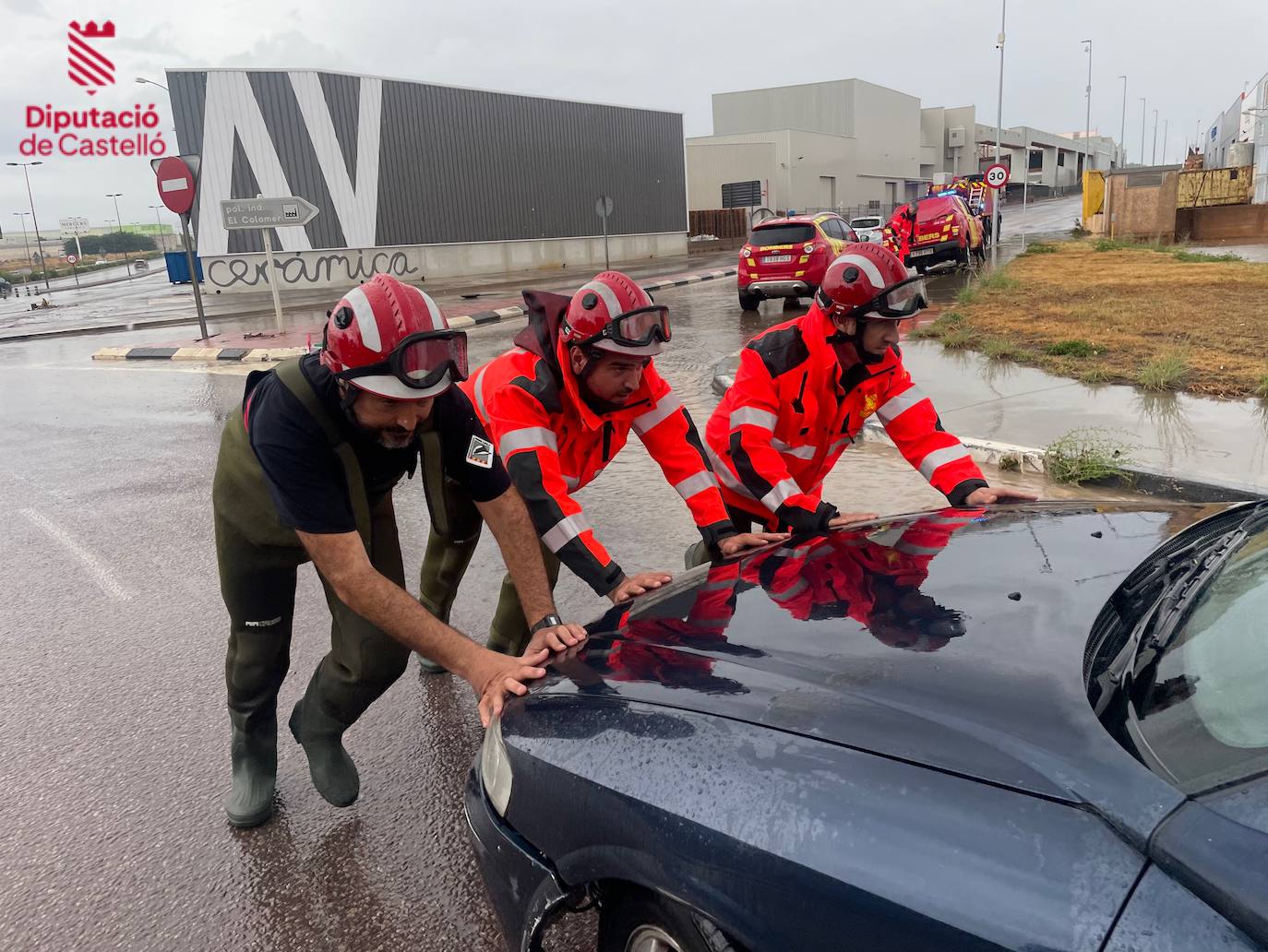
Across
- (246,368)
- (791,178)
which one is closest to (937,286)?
(246,368)

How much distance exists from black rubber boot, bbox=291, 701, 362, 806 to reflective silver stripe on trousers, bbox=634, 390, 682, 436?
55.8 inches

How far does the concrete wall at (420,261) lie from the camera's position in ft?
86.0

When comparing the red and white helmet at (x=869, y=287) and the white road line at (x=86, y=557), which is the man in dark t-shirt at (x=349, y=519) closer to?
the red and white helmet at (x=869, y=287)

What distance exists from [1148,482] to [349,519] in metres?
4.79

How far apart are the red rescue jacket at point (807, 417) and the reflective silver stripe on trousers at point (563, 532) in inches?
29.9

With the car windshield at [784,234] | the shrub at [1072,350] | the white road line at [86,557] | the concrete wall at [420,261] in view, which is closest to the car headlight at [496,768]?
the white road line at [86,557]

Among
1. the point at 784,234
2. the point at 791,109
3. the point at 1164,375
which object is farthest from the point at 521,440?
the point at 791,109

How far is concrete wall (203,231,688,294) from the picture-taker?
26.2 metres

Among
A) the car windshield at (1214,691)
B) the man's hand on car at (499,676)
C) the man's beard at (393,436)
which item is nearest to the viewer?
the car windshield at (1214,691)

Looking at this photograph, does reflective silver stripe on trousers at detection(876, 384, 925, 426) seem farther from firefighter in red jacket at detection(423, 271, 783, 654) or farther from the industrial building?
the industrial building

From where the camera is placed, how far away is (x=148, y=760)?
3.24m

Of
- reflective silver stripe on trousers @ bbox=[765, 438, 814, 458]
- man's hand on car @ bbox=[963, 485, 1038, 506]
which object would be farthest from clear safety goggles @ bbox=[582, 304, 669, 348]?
man's hand on car @ bbox=[963, 485, 1038, 506]

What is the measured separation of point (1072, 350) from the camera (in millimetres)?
9242

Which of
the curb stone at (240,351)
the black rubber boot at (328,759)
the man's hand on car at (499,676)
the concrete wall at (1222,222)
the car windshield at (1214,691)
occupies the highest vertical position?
the concrete wall at (1222,222)
